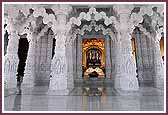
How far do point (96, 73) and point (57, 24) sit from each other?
9944mm

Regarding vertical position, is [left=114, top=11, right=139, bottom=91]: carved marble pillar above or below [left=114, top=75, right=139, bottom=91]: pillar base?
above

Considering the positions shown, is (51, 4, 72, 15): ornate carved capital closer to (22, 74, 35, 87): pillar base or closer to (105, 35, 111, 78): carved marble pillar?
(22, 74, 35, 87): pillar base

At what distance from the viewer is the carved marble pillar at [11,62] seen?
614cm

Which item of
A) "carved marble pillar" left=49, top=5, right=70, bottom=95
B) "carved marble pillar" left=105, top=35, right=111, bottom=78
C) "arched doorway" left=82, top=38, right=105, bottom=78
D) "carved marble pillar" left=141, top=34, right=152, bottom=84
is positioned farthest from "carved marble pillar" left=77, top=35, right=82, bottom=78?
"arched doorway" left=82, top=38, right=105, bottom=78

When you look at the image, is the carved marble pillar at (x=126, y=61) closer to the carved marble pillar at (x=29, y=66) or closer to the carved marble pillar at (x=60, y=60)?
the carved marble pillar at (x=60, y=60)

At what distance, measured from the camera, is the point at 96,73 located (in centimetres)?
1546

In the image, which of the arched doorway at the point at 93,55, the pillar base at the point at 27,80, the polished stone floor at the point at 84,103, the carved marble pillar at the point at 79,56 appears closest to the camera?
the polished stone floor at the point at 84,103

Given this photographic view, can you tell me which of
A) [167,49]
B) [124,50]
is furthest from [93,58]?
[167,49]

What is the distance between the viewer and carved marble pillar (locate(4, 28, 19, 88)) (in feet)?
20.1

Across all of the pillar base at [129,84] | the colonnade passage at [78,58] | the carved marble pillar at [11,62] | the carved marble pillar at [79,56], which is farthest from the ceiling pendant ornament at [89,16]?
the carved marble pillar at [79,56]

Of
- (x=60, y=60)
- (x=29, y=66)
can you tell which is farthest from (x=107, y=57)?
(x=60, y=60)

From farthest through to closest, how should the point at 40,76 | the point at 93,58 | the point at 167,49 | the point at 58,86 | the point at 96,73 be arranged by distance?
the point at 93,58 < the point at 96,73 < the point at 40,76 < the point at 58,86 < the point at 167,49

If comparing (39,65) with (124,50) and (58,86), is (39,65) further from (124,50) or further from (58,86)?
(124,50)

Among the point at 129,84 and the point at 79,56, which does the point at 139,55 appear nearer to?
the point at 79,56
